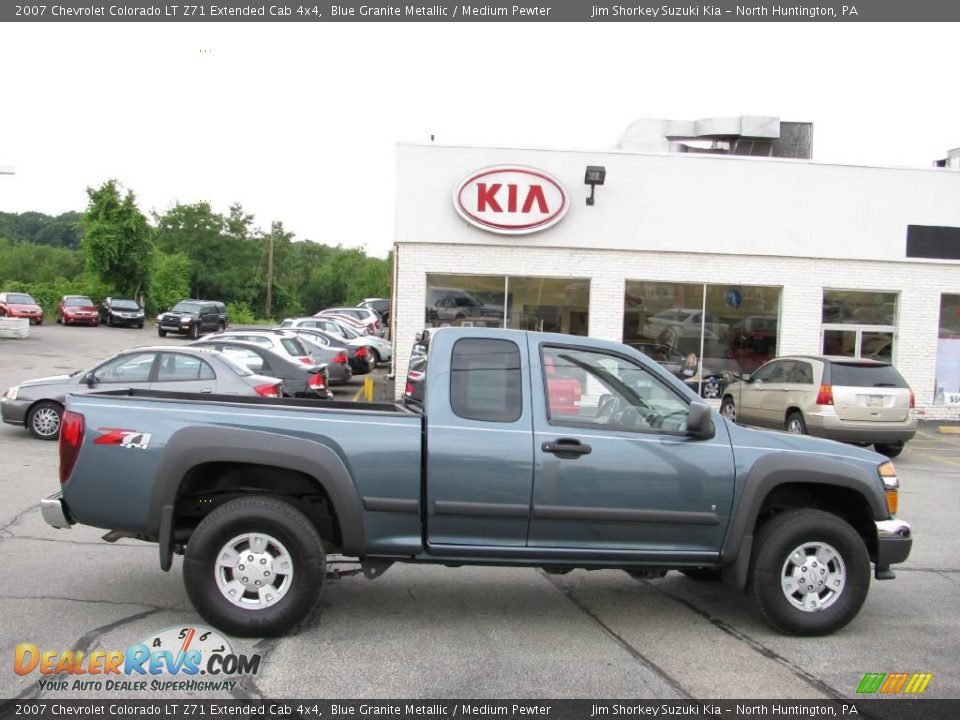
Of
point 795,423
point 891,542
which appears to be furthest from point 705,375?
point 891,542

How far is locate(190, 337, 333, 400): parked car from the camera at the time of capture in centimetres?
1512

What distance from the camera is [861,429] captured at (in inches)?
525

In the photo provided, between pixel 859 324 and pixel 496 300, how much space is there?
8.22m

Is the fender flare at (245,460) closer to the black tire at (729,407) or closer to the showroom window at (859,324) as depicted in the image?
the black tire at (729,407)

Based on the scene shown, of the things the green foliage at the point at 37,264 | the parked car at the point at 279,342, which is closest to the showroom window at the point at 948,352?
the parked car at the point at 279,342

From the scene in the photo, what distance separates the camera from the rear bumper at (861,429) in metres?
13.3

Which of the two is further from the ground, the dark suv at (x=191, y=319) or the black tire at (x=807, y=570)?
the dark suv at (x=191, y=319)

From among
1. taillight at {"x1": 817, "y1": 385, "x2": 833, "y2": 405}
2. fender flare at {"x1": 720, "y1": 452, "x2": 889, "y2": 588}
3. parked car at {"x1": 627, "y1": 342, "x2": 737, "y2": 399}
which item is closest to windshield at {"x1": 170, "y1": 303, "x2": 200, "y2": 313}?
parked car at {"x1": 627, "y1": 342, "x2": 737, "y2": 399}

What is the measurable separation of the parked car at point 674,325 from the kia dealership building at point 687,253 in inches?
1.1

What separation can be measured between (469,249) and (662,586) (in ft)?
40.4

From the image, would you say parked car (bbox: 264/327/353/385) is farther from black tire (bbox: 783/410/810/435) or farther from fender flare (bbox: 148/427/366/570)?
fender flare (bbox: 148/427/366/570)

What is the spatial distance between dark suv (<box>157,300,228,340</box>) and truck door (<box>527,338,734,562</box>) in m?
36.7

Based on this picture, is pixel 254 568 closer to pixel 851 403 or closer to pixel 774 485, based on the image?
pixel 774 485

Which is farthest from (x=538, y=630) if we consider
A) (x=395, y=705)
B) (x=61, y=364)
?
(x=61, y=364)
